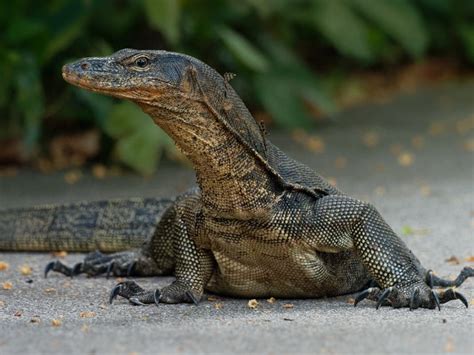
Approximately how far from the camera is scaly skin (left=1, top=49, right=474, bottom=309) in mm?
6090

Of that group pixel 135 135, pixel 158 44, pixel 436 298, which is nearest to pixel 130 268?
pixel 436 298

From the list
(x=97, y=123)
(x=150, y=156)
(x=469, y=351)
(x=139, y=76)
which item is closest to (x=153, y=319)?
(x=139, y=76)

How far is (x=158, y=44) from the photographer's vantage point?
12891 mm

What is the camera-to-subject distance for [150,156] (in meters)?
11.7

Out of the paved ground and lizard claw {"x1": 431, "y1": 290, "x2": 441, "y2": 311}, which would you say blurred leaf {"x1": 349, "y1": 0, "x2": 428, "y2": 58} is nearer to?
the paved ground

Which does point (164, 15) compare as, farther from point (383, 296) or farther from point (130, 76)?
point (383, 296)

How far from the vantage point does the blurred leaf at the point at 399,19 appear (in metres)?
14.3

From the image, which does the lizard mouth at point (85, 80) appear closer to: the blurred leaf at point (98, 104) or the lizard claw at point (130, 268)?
the lizard claw at point (130, 268)

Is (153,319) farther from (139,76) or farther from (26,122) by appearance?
(26,122)

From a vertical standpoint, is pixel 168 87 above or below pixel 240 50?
below

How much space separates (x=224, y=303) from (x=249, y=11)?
7.85 m

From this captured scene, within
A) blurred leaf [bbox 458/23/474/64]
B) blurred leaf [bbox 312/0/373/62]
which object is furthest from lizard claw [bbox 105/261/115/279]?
blurred leaf [bbox 458/23/474/64]

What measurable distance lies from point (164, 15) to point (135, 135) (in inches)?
52.2

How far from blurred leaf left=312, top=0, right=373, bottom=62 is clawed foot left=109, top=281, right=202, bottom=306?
7561 mm
